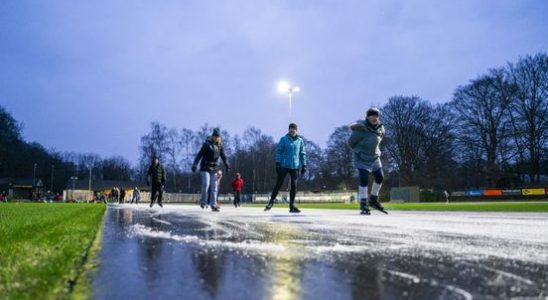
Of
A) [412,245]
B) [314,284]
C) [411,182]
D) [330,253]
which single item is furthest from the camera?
[411,182]

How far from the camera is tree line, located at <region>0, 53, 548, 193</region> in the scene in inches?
1900

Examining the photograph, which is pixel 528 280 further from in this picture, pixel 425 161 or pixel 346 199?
pixel 425 161

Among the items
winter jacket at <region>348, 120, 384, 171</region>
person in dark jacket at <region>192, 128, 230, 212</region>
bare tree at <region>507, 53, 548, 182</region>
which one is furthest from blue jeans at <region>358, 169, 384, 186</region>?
bare tree at <region>507, 53, 548, 182</region>

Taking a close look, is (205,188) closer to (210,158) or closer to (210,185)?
(210,185)

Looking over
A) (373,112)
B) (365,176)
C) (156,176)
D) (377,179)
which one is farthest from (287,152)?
(156,176)

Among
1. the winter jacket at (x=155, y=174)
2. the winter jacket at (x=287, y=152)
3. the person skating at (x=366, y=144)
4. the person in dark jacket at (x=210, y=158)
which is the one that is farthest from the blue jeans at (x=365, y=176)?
the winter jacket at (x=155, y=174)

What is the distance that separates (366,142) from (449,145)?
172ft

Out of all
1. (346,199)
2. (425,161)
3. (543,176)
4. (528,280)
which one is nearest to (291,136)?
(528,280)

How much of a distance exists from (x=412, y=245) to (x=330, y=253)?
2.22 feet

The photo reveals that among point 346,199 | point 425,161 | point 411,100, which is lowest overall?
point 346,199

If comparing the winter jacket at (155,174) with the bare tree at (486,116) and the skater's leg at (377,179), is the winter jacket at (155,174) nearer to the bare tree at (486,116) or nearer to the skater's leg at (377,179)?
the skater's leg at (377,179)

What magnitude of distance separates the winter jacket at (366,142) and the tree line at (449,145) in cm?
4509

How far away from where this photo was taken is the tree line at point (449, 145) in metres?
48.2

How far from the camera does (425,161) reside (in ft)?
201
